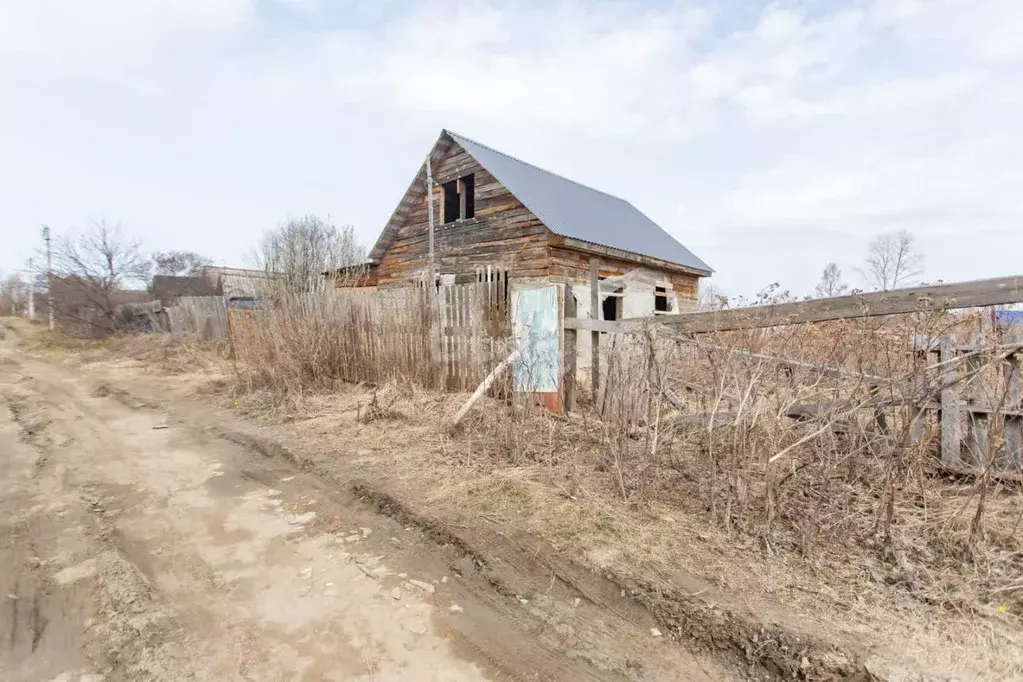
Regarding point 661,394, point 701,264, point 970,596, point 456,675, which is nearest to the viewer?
point 456,675

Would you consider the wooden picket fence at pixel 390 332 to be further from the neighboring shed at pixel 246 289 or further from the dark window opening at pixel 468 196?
the dark window opening at pixel 468 196

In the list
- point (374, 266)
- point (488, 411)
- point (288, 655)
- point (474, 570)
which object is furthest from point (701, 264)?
point (288, 655)

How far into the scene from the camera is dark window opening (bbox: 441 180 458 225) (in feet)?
44.1

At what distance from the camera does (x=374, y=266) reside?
15.2 metres

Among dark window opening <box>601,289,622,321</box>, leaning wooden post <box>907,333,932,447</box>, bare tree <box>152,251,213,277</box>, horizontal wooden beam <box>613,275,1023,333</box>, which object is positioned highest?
bare tree <box>152,251,213,277</box>

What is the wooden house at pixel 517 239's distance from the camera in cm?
1122

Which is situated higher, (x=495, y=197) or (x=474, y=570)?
(x=495, y=197)

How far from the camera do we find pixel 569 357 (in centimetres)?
608

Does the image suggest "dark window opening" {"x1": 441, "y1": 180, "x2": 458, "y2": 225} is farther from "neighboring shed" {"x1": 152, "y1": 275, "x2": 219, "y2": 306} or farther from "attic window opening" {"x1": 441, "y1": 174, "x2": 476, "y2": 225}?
"neighboring shed" {"x1": 152, "y1": 275, "x2": 219, "y2": 306}

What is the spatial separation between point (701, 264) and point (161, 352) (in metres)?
18.6

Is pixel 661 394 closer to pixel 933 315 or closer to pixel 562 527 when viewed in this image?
pixel 562 527

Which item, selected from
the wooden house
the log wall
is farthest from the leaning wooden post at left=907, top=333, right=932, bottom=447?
the log wall

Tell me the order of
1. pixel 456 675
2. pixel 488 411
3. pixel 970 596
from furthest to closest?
pixel 488 411 < pixel 970 596 < pixel 456 675

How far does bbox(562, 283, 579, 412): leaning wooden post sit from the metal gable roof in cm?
480
